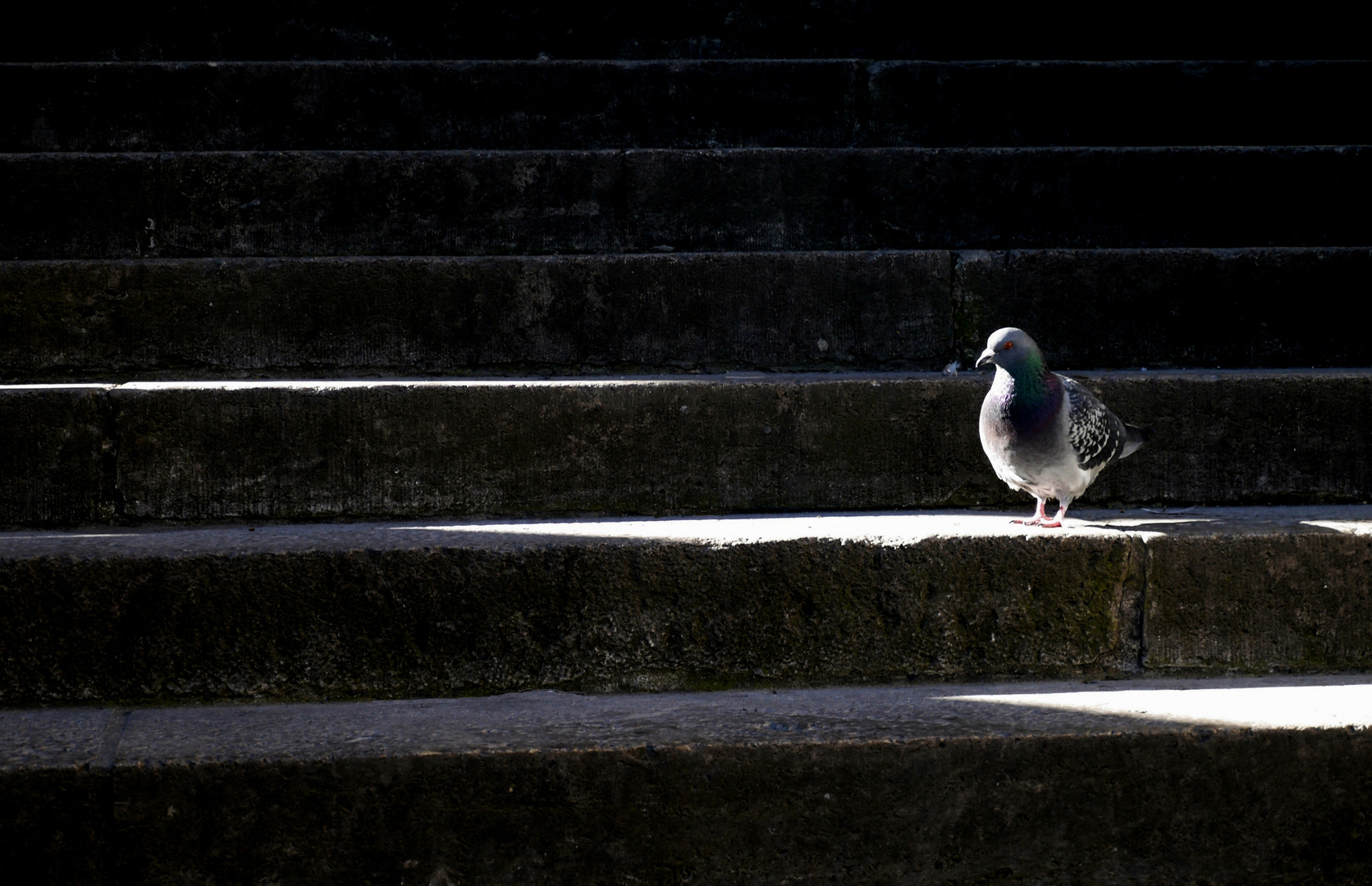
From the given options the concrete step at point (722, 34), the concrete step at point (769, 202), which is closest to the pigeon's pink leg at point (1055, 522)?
the concrete step at point (769, 202)

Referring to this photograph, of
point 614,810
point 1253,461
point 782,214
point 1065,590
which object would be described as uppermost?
point 782,214

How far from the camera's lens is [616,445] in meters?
2.63

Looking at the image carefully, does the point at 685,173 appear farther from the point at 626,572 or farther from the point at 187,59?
the point at 187,59

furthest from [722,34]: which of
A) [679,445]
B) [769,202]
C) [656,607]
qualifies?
[656,607]

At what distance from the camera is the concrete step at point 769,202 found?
10.7 ft

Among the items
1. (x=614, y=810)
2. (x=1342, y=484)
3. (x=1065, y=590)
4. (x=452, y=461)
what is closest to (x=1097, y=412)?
(x=1065, y=590)

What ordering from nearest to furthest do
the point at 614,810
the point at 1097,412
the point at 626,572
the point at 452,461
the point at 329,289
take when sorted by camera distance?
the point at 614,810 < the point at 626,572 < the point at 1097,412 < the point at 452,461 < the point at 329,289

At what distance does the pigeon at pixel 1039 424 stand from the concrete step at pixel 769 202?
125 cm

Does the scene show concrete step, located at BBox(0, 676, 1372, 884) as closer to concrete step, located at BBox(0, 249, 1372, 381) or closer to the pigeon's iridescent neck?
the pigeon's iridescent neck

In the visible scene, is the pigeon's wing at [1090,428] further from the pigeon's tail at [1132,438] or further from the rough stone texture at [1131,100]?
the rough stone texture at [1131,100]

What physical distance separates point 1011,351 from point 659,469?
89 cm

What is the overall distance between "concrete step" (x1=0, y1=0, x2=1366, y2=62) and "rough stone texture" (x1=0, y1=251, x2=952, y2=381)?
1.66 m

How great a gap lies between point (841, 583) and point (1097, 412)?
0.69 m

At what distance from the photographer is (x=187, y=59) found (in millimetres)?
4074
